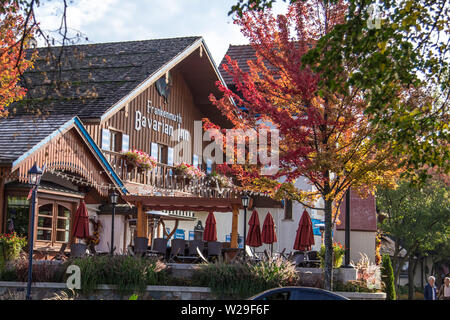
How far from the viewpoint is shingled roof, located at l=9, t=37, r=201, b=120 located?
23281 millimetres

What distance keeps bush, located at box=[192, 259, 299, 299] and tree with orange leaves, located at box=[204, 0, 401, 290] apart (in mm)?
1156

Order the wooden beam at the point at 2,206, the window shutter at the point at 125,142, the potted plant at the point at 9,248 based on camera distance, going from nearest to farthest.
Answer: the potted plant at the point at 9,248, the wooden beam at the point at 2,206, the window shutter at the point at 125,142

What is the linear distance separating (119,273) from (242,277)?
9.83 feet

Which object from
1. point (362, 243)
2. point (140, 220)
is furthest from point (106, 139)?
point (362, 243)

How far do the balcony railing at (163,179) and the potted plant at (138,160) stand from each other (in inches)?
5.3

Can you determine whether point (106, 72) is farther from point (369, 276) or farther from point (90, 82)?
point (369, 276)

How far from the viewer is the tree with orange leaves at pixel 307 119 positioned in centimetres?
1603

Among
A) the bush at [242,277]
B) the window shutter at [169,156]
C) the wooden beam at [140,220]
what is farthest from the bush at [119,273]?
the window shutter at [169,156]

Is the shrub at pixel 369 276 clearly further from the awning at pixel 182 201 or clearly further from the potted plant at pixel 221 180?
the potted plant at pixel 221 180

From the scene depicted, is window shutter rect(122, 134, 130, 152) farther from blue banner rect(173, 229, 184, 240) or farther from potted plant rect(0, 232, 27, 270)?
potted plant rect(0, 232, 27, 270)

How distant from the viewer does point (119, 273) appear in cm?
1593

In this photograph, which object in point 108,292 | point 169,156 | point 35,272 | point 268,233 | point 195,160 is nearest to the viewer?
point 108,292

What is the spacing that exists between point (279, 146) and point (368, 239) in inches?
732
